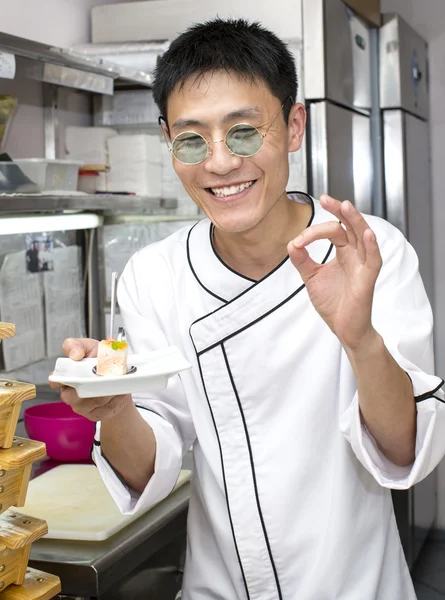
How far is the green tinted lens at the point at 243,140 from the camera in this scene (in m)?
1.43

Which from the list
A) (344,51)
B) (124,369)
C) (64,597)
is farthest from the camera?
(344,51)

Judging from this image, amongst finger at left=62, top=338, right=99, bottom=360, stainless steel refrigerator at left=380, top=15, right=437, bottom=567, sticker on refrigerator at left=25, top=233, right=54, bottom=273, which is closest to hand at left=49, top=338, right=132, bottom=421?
finger at left=62, top=338, right=99, bottom=360

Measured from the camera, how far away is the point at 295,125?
1623 mm

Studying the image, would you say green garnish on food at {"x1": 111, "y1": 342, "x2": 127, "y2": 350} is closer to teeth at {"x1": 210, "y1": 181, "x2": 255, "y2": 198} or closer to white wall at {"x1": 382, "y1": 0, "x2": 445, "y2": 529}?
teeth at {"x1": 210, "y1": 181, "x2": 255, "y2": 198}

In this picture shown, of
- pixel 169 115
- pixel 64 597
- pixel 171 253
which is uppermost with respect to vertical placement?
pixel 169 115

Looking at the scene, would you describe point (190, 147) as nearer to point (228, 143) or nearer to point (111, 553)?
point (228, 143)

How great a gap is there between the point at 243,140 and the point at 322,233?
13.1 inches

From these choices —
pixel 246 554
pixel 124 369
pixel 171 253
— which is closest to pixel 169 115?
pixel 171 253

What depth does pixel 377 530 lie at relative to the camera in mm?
→ 1536

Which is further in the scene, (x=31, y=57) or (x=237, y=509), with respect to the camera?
(x=31, y=57)

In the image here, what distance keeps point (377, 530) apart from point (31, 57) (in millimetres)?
1659

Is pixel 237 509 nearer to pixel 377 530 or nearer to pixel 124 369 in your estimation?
pixel 377 530

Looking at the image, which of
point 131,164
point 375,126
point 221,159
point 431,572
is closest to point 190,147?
point 221,159

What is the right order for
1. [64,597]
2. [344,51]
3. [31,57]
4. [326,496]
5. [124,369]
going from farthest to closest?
[344,51] → [31,57] → [64,597] → [326,496] → [124,369]
